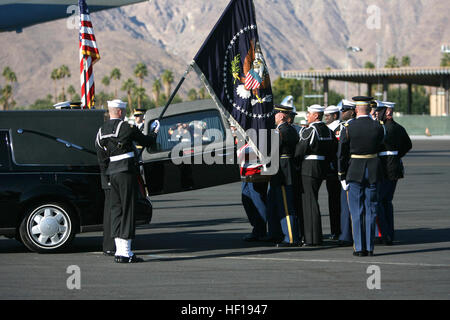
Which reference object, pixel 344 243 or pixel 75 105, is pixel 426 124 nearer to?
pixel 75 105

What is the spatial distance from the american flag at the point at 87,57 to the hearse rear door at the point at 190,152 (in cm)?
293

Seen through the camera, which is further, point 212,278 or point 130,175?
point 130,175

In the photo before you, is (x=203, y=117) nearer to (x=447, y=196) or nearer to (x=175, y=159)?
(x=175, y=159)

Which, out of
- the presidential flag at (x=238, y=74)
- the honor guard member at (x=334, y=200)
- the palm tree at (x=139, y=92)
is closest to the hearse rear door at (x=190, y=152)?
the presidential flag at (x=238, y=74)

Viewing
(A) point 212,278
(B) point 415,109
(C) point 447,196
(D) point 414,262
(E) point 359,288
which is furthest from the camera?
(B) point 415,109

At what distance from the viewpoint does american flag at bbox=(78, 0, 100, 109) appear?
14.9 metres

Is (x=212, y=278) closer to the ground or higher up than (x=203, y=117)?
closer to the ground

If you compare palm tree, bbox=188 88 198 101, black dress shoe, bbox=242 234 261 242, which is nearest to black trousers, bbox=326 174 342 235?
black dress shoe, bbox=242 234 261 242

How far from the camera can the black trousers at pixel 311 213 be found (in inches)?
420

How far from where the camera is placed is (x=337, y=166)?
11.1 meters

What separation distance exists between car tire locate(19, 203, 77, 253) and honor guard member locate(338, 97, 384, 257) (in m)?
3.45

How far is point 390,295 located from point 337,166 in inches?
154

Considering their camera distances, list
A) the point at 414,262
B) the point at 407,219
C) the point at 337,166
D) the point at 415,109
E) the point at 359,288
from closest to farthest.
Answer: the point at 359,288 → the point at 414,262 → the point at 337,166 → the point at 407,219 → the point at 415,109
